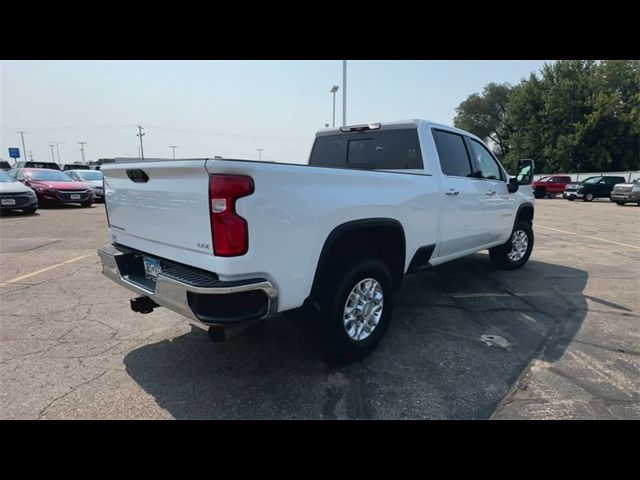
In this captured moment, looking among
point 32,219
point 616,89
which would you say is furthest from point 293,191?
point 616,89

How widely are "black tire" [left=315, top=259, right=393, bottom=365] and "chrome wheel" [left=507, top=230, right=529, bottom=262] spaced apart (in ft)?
12.7

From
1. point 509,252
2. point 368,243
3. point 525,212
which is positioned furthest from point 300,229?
point 525,212

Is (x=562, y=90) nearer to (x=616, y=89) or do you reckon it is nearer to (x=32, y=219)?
(x=616, y=89)

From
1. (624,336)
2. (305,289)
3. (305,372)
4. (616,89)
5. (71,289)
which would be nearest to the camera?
(305,289)

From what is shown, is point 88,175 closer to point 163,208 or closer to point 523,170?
point 163,208

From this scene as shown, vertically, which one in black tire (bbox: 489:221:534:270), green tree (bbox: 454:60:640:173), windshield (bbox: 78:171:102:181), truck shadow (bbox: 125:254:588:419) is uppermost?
green tree (bbox: 454:60:640:173)

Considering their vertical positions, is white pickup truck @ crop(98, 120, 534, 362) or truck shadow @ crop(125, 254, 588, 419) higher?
white pickup truck @ crop(98, 120, 534, 362)

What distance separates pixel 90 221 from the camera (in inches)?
439

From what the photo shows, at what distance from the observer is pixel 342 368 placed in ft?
10.1

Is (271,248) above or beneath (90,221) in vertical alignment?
above

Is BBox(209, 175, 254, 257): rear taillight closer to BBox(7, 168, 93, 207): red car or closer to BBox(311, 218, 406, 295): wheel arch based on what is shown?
BBox(311, 218, 406, 295): wheel arch

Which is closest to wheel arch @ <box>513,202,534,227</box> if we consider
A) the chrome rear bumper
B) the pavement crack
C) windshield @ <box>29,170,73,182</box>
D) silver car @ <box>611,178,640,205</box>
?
the chrome rear bumper

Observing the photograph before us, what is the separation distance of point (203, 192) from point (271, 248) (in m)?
0.54

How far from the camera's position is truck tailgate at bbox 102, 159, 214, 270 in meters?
2.31
